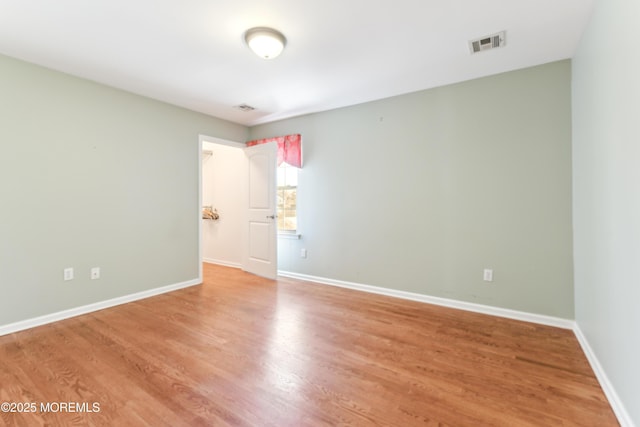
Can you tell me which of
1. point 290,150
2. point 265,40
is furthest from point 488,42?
point 290,150

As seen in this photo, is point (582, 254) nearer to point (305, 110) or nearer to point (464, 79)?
point (464, 79)

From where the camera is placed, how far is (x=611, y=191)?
1690 millimetres

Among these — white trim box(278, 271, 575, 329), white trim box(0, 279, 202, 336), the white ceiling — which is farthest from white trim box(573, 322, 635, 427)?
white trim box(0, 279, 202, 336)

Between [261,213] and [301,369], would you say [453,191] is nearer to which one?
[301,369]

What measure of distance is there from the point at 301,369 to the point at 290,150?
311 cm

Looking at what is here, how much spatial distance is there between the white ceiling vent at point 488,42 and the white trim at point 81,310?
163 inches

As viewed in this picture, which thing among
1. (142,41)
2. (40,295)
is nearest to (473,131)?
(142,41)

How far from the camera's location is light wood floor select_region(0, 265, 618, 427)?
159cm

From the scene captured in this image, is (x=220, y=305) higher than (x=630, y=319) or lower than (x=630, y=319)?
lower

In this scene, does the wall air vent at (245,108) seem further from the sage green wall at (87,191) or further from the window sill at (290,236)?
the window sill at (290,236)

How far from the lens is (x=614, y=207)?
1.64 meters

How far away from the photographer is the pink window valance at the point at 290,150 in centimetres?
435

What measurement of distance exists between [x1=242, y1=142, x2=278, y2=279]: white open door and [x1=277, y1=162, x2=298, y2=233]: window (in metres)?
0.30

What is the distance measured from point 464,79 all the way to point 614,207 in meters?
2.00
